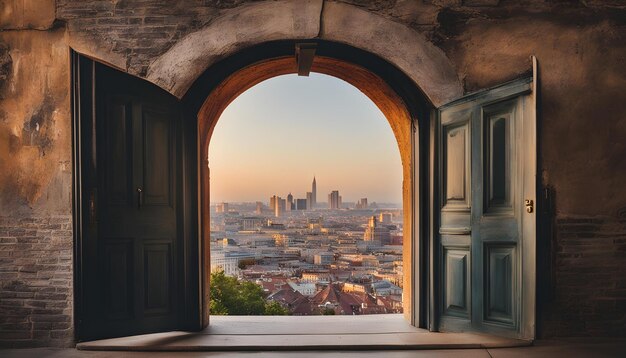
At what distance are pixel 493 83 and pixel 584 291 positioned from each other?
79.6 inches

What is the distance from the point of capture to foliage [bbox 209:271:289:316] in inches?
247

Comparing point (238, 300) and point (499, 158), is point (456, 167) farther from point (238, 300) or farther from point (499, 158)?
point (238, 300)

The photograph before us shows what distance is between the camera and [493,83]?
4133 millimetres

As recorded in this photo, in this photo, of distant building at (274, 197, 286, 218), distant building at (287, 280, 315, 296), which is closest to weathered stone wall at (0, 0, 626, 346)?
distant building at (287, 280, 315, 296)

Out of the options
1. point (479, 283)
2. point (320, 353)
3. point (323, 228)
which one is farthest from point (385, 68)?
point (323, 228)

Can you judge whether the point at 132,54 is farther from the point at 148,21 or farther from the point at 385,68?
the point at 385,68

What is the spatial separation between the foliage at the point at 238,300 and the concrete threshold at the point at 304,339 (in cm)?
164

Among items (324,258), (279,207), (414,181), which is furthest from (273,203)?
(414,181)

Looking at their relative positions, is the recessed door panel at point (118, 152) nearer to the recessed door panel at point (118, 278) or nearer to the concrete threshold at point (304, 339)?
the recessed door panel at point (118, 278)

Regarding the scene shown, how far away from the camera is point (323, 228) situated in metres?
7.73

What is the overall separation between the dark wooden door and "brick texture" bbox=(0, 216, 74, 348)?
0.18 meters

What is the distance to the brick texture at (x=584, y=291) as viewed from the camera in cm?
401

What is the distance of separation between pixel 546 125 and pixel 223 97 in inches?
126

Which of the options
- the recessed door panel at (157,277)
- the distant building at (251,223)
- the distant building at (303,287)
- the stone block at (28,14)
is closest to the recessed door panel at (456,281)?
the distant building at (303,287)
